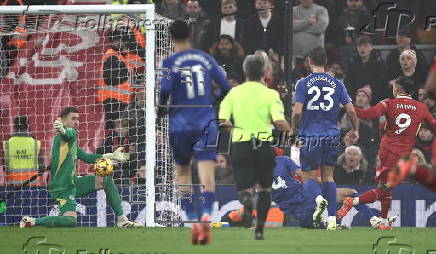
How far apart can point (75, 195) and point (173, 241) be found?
3.83 meters

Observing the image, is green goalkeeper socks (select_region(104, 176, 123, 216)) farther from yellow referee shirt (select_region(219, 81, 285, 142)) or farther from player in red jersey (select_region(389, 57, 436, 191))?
player in red jersey (select_region(389, 57, 436, 191))

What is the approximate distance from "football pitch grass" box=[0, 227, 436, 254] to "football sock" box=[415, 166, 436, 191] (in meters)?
0.88

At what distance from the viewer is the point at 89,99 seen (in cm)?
1658

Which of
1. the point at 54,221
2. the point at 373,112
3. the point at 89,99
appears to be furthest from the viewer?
the point at 89,99

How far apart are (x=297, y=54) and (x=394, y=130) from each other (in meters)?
3.37

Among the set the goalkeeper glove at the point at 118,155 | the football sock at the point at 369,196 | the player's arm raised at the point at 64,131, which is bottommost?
the football sock at the point at 369,196

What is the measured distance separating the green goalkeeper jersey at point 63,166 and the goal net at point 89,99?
926 mm

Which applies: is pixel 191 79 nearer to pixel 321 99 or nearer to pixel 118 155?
pixel 321 99

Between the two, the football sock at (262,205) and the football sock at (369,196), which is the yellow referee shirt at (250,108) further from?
the football sock at (369,196)

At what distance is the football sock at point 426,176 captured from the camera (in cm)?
865

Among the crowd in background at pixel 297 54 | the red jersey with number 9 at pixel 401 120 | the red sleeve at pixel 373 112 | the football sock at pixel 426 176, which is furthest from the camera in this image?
the crowd in background at pixel 297 54

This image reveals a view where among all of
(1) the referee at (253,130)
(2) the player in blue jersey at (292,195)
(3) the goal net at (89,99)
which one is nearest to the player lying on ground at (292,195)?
(2) the player in blue jersey at (292,195)

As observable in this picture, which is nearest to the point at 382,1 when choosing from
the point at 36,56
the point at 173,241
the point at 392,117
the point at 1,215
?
the point at 392,117

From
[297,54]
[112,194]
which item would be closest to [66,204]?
[112,194]
